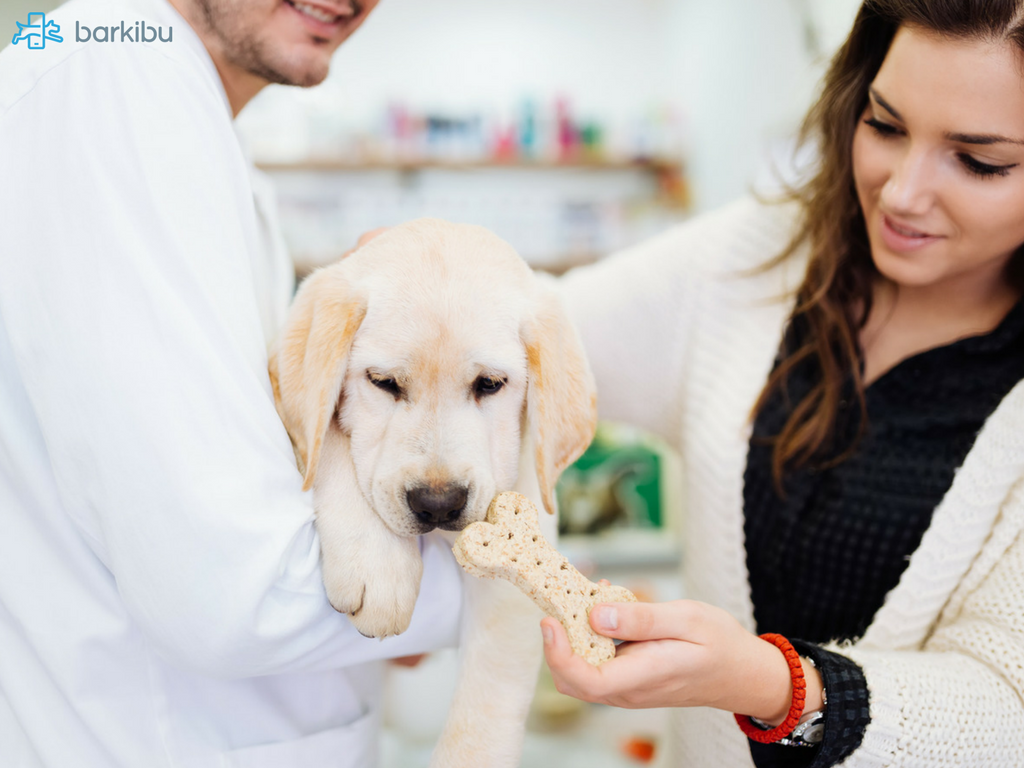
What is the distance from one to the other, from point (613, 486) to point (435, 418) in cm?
314

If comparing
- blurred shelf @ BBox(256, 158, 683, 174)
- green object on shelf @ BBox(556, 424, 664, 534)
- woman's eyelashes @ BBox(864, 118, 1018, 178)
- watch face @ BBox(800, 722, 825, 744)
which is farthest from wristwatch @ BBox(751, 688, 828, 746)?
blurred shelf @ BBox(256, 158, 683, 174)

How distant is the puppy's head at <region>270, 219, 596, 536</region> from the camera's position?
0.84 meters

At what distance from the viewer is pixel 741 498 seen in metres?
1.28

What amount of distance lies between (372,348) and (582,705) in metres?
1.81

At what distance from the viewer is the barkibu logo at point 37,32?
79 cm

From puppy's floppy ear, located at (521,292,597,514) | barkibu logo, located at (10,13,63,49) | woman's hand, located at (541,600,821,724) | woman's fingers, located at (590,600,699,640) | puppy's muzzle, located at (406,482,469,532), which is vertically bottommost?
woman's hand, located at (541,600,821,724)

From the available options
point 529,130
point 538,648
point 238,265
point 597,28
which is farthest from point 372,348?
point 597,28

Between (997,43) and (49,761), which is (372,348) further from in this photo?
(997,43)

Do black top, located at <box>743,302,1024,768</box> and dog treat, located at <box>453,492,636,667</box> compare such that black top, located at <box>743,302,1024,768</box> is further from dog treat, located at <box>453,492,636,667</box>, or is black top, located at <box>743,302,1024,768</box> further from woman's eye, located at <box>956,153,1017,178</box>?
dog treat, located at <box>453,492,636,667</box>

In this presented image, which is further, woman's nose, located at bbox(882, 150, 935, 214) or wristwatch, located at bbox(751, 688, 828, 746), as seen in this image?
woman's nose, located at bbox(882, 150, 935, 214)

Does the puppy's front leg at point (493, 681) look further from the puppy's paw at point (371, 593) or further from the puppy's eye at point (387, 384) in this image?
the puppy's eye at point (387, 384)

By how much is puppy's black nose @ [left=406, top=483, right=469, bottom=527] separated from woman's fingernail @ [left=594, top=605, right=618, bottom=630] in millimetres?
189

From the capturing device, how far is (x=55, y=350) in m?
0.73

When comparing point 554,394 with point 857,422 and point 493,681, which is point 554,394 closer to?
point 493,681
